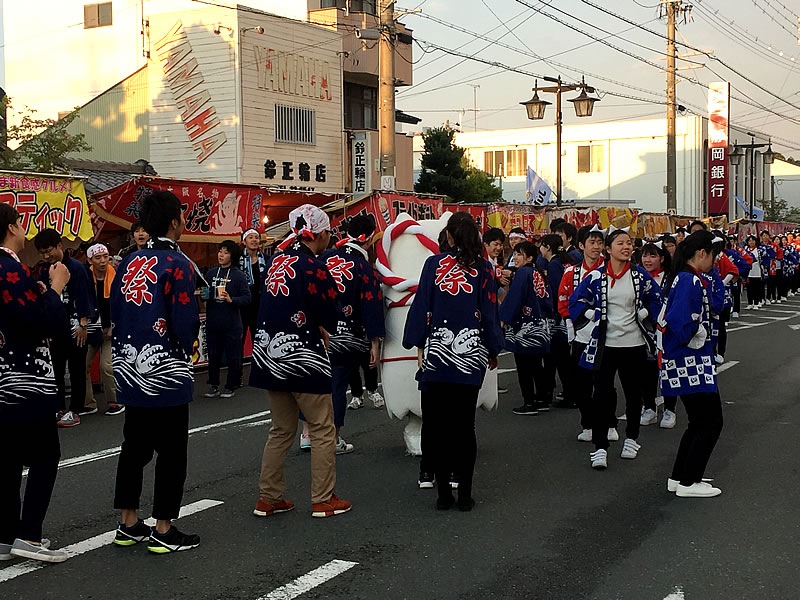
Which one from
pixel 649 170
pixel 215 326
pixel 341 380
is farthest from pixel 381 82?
pixel 649 170

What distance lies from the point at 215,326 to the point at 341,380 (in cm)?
417

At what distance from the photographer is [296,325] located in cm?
571

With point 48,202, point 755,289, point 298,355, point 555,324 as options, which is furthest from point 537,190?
point 298,355

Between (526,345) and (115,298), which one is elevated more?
(115,298)

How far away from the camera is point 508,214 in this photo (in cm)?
1952

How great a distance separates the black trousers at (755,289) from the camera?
2458 centimetres

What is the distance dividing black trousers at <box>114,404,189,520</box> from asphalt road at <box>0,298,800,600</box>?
1.03ft

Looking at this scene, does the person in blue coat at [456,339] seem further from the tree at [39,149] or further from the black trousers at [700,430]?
the tree at [39,149]

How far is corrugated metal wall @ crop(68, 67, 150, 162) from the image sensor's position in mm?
26875

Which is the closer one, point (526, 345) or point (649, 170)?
point (526, 345)

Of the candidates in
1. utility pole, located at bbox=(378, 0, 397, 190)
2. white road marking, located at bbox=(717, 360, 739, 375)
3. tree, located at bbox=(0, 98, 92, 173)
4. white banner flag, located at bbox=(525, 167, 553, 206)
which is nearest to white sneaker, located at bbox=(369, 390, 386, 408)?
white road marking, located at bbox=(717, 360, 739, 375)

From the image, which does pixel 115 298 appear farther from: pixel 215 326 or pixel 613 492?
pixel 215 326

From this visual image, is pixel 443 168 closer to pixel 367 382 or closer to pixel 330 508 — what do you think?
pixel 367 382

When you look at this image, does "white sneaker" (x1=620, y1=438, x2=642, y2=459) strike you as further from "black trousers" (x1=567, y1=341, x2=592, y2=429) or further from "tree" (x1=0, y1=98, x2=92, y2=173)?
"tree" (x1=0, y1=98, x2=92, y2=173)
